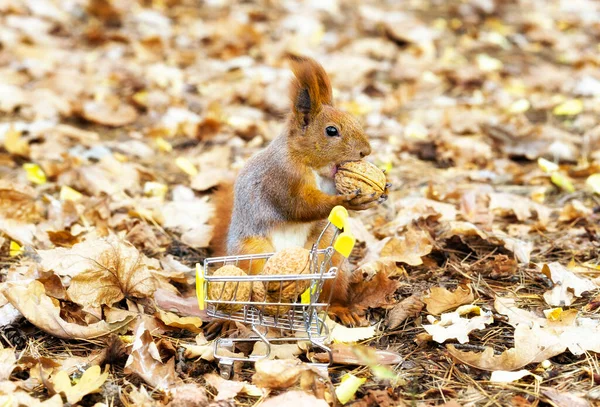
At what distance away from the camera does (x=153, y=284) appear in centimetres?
253

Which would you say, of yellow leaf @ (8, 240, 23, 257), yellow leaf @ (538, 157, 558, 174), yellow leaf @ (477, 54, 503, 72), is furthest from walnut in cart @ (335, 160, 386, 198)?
yellow leaf @ (477, 54, 503, 72)

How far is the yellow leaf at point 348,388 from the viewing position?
1.94 meters

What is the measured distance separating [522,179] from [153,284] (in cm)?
210

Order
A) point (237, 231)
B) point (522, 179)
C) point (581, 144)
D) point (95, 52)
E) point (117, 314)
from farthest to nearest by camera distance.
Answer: point (95, 52) → point (581, 144) → point (522, 179) → point (237, 231) → point (117, 314)

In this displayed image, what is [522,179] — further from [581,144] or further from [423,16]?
[423,16]

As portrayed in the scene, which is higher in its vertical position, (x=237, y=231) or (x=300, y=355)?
(x=237, y=231)

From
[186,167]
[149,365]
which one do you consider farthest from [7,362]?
[186,167]

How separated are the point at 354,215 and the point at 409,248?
72 centimetres

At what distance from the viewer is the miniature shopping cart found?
2.10m

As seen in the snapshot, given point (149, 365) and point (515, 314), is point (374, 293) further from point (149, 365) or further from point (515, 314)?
point (149, 365)

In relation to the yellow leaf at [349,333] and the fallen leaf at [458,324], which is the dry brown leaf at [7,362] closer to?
the yellow leaf at [349,333]

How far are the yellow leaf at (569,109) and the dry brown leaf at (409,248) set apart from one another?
2.44 metres

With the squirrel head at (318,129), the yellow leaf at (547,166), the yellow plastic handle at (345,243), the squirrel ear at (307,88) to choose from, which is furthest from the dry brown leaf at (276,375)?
the yellow leaf at (547,166)

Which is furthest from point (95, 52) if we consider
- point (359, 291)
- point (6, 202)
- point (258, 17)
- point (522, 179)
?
point (359, 291)
